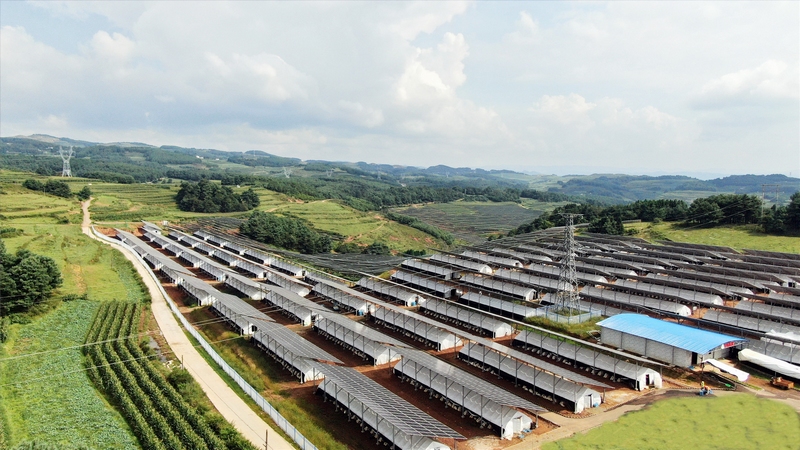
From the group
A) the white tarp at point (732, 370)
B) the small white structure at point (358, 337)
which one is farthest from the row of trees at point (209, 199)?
the white tarp at point (732, 370)

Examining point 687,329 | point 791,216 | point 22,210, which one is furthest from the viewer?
point 22,210

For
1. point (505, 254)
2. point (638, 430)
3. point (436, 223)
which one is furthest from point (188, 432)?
point (436, 223)

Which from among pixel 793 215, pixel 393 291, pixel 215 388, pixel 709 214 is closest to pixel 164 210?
pixel 393 291

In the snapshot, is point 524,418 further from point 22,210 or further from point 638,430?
point 22,210

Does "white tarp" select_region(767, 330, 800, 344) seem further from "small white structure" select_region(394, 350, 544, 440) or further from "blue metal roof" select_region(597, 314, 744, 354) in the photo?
"small white structure" select_region(394, 350, 544, 440)

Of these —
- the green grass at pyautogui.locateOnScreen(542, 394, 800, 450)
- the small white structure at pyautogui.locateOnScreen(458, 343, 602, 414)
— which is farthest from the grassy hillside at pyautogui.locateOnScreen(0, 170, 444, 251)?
the green grass at pyautogui.locateOnScreen(542, 394, 800, 450)

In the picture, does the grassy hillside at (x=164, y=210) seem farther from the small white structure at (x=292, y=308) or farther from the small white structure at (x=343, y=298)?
the small white structure at (x=292, y=308)

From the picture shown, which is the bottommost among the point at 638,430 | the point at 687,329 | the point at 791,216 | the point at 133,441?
the point at 133,441

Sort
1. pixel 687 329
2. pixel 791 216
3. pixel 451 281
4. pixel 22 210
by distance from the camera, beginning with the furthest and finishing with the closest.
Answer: pixel 22 210, pixel 791 216, pixel 451 281, pixel 687 329
